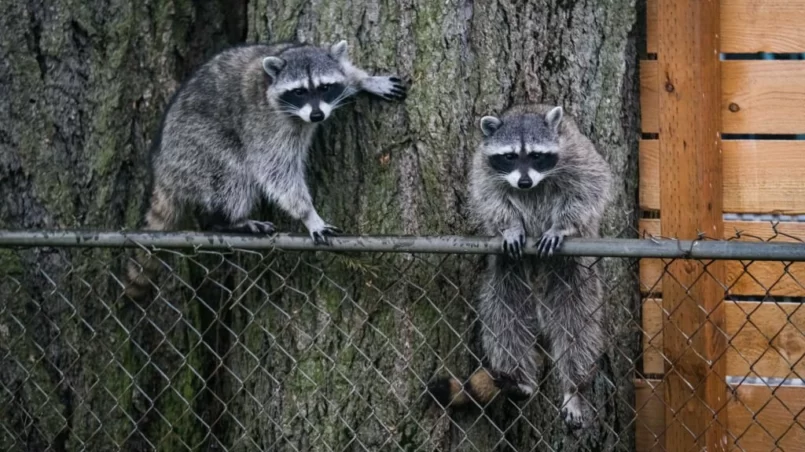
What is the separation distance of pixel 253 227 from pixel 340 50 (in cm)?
74

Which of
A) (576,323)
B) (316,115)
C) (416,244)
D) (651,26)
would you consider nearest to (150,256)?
(316,115)

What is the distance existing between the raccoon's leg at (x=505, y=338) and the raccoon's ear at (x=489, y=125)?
17.3 inches

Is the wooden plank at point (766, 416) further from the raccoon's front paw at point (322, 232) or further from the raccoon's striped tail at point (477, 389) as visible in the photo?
the raccoon's front paw at point (322, 232)

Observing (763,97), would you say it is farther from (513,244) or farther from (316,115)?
(316,115)

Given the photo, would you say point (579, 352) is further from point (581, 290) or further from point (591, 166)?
point (591, 166)

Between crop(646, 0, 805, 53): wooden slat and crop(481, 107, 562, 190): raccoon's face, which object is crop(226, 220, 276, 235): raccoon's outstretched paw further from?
crop(646, 0, 805, 53): wooden slat

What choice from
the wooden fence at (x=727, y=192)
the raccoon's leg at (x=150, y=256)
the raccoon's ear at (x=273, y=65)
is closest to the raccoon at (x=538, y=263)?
the wooden fence at (x=727, y=192)

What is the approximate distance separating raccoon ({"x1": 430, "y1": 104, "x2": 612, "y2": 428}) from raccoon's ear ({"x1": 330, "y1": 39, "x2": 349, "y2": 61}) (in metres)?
0.56

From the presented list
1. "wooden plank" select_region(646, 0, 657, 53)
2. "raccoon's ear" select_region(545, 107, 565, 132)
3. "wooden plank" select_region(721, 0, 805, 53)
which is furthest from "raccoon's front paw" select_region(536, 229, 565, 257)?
"wooden plank" select_region(721, 0, 805, 53)

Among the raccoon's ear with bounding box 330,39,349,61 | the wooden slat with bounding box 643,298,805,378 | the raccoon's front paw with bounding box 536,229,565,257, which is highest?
the raccoon's ear with bounding box 330,39,349,61

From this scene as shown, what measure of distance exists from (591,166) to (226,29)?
5.48ft

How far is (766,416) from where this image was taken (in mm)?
3787

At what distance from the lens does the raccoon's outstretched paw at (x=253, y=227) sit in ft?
12.5

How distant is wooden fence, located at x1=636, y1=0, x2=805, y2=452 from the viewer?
379 cm
